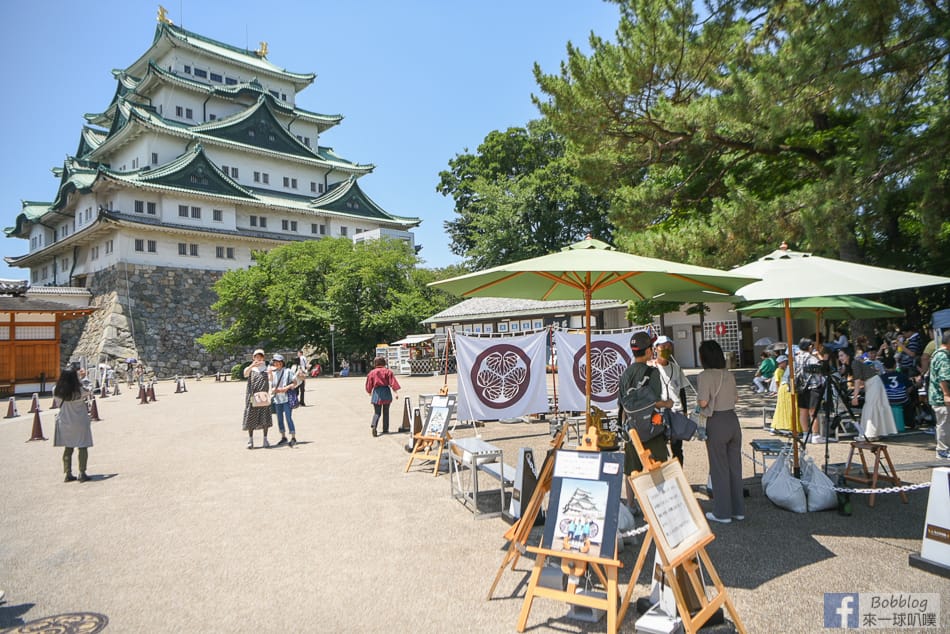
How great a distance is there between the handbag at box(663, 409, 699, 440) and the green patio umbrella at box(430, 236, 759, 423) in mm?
795

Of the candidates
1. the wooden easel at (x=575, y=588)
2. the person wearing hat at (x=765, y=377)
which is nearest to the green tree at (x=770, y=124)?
the person wearing hat at (x=765, y=377)

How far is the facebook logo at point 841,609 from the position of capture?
3652 mm

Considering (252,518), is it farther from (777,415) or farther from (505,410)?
(777,415)

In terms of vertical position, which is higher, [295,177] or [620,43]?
[295,177]

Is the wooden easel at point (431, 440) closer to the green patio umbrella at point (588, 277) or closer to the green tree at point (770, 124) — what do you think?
the green patio umbrella at point (588, 277)

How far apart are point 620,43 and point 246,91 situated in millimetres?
46249

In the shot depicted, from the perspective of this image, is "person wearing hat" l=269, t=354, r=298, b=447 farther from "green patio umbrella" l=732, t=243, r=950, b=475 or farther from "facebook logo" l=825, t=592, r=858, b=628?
"facebook logo" l=825, t=592, r=858, b=628

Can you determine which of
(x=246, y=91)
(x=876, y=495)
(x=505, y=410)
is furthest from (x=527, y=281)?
(x=246, y=91)

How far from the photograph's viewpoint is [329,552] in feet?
17.1

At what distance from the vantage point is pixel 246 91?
165 feet

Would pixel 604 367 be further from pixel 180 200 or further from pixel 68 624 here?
pixel 180 200

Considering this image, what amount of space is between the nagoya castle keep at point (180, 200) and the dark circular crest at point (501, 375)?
3377cm

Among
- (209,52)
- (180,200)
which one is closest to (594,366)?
(180,200)

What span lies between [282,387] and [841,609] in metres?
9.63
